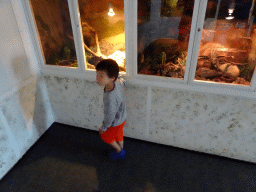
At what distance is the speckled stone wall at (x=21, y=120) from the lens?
2203 mm

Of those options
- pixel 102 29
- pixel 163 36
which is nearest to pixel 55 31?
pixel 102 29

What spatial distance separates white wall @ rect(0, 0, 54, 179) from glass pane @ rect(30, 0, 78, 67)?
0.88ft

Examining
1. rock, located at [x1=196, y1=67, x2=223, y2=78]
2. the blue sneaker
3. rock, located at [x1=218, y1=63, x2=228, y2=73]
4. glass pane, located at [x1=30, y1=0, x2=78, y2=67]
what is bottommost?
the blue sneaker

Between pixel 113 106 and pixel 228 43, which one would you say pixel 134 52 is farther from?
pixel 228 43

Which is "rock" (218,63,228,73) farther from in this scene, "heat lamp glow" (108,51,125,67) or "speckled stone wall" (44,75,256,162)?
"heat lamp glow" (108,51,125,67)

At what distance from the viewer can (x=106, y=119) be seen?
6.38ft

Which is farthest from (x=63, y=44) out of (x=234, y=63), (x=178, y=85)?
(x=234, y=63)

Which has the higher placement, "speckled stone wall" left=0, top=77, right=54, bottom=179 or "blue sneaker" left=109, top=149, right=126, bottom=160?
"speckled stone wall" left=0, top=77, right=54, bottom=179

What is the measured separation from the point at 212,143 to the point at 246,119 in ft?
1.77

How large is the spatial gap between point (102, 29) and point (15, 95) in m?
1.36

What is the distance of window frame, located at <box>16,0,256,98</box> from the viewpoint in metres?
1.87

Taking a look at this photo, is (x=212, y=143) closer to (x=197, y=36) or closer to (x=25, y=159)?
(x=197, y=36)

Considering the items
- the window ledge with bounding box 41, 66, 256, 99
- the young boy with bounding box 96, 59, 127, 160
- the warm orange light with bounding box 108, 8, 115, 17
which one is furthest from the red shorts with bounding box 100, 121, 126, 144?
the warm orange light with bounding box 108, 8, 115, 17

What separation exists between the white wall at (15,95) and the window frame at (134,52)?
13 centimetres
